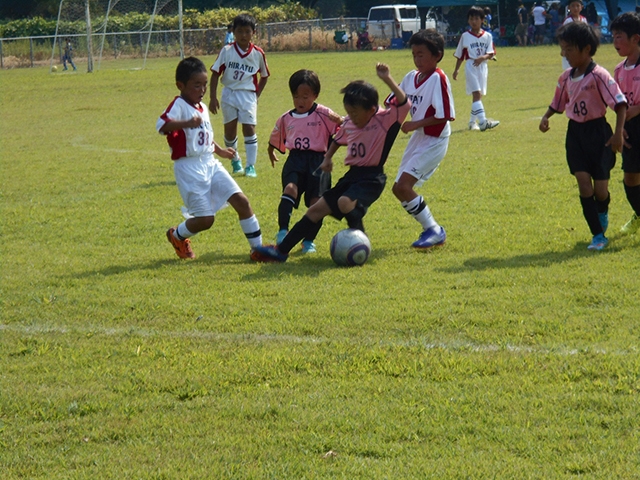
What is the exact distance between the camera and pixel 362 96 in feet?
22.9

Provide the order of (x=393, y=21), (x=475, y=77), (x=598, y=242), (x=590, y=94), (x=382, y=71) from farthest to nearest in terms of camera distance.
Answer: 1. (x=393, y=21)
2. (x=475, y=77)
3. (x=598, y=242)
4. (x=590, y=94)
5. (x=382, y=71)

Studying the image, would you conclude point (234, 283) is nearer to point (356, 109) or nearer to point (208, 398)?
point (356, 109)

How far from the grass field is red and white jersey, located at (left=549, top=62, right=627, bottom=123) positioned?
106 cm

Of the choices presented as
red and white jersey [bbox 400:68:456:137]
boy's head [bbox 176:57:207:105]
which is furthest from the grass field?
boy's head [bbox 176:57:207:105]

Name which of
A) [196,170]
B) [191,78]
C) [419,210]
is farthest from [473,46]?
[196,170]

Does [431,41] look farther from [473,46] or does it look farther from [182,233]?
[473,46]

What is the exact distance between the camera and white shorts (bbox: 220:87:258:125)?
11758mm

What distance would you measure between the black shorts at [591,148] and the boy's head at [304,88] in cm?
213

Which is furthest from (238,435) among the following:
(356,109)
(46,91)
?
(46,91)

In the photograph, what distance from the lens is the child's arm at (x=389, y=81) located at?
6.70m

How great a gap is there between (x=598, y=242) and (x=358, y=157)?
198cm

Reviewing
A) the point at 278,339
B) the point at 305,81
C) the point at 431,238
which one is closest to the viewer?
the point at 278,339

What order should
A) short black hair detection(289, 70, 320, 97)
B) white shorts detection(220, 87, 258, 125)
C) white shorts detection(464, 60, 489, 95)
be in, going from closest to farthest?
1. short black hair detection(289, 70, 320, 97)
2. white shorts detection(220, 87, 258, 125)
3. white shorts detection(464, 60, 489, 95)

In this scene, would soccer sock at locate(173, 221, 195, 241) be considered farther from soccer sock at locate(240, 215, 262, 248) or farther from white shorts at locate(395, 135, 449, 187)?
white shorts at locate(395, 135, 449, 187)
